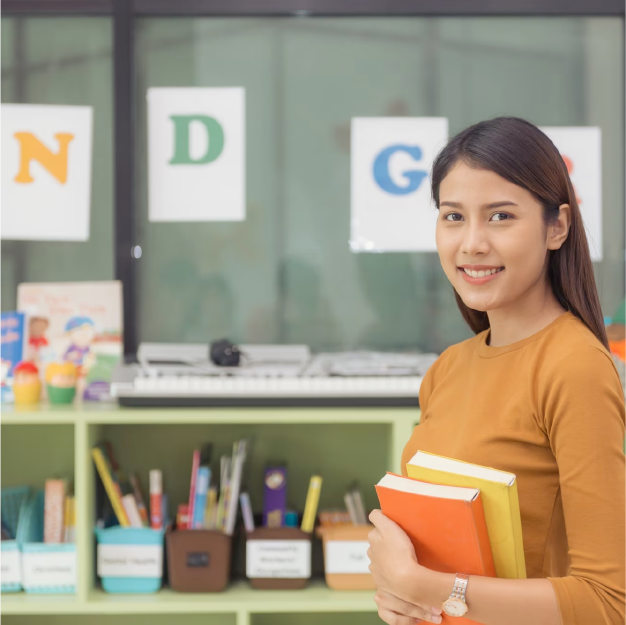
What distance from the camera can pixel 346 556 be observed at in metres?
1.76

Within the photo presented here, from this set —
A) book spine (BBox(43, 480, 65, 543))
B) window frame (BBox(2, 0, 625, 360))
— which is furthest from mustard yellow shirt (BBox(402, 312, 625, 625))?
window frame (BBox(2, 0, 625, 360))

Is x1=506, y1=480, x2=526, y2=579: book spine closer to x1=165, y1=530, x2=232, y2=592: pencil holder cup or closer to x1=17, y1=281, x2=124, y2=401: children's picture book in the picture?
x1=165, y1=530, x2=232, y2=592: pencil holder cup

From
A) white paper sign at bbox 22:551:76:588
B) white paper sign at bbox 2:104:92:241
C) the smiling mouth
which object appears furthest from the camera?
white paper sign at bbox 2:104:92:241

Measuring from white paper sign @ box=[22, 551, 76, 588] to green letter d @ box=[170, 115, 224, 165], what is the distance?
3.54ft

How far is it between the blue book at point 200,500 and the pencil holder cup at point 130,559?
99 millimetres

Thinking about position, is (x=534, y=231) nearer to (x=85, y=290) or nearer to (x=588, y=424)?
(x=588, y=424)

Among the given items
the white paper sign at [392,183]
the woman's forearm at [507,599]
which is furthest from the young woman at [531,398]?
the white paper sign at [392,183]

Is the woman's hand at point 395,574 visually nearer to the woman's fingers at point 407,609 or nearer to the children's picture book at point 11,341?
the woman's fingers at point 407,609

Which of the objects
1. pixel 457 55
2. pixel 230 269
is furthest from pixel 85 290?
pixel 457 55

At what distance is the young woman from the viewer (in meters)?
0.74

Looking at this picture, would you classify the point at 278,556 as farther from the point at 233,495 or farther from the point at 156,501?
the point at 156,501

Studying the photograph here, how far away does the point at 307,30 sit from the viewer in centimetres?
202

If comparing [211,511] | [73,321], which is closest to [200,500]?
[211,511]

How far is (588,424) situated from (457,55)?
154 centimetres
